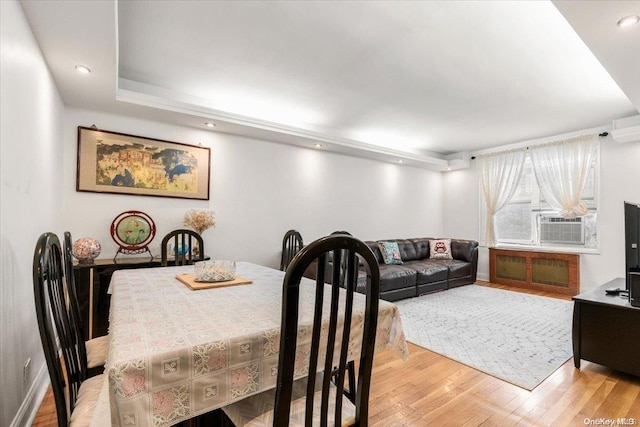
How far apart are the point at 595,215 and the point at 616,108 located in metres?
1.72

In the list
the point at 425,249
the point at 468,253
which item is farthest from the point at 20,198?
the point at 468,253

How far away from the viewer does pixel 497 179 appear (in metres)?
6.01

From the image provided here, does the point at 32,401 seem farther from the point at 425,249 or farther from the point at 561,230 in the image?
the point at 561,230

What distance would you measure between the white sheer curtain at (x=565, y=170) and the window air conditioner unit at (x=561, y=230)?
0.17 meters

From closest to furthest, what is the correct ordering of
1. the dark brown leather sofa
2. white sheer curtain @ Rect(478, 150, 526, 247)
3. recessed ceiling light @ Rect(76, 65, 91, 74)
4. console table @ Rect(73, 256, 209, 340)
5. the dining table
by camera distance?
the dining table < recessed ceiling light @ Rect(76, 65, 91, 74) < console table @ Rect(73, 256, 209, 340) < the dark brown leather sofa < white sheer curtain @ Rect(478, 150, 526, 247)

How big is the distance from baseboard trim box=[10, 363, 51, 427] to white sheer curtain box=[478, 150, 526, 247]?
649 centimetres

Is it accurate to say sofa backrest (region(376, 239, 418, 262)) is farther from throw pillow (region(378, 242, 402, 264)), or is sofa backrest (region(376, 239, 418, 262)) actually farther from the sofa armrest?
the sofa armrest

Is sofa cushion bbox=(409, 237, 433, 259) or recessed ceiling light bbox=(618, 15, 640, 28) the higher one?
recessed ceiling light bbox=(618, 15, 640, 28)

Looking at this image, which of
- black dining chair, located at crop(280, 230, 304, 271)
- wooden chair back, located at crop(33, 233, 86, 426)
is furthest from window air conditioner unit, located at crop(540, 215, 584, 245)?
wooden chair back, located at crop(33, 233, 86, 426)

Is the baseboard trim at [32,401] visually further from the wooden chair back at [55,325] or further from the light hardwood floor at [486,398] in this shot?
the wooden chair back at [55,325]

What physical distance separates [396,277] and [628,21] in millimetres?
3290

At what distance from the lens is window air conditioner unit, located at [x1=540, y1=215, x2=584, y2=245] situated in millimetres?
5141

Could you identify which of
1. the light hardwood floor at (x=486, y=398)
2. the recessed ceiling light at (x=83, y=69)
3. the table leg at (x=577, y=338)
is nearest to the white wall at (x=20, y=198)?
the recessed ceiling light at (x=83, y=69)

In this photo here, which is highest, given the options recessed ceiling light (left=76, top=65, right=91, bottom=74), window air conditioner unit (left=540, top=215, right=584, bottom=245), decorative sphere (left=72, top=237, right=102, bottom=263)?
recessed ceiling light (left=76, top=65, right=91, bottom=74)
